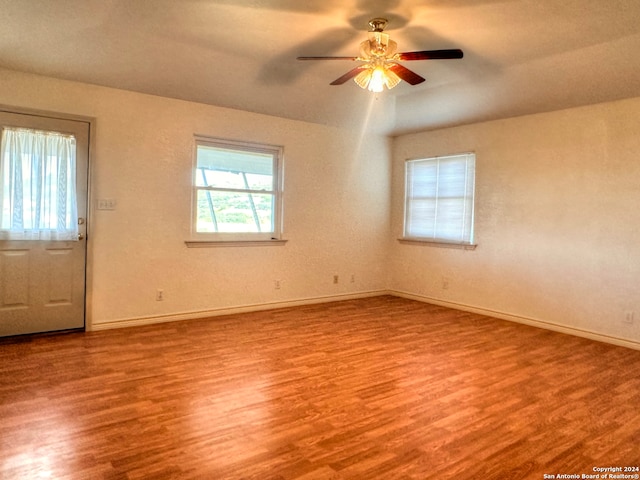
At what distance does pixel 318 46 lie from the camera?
10.7 ft

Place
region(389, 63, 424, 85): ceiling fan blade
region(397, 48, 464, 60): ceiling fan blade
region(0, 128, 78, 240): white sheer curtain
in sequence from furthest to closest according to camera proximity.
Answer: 1. region(0, 128, 78, 240): white sheer curtain
2. region(389, 63, 424, 85): ceiling fan blade
3. region(397, 48, 464, 60): ceiling fan blade

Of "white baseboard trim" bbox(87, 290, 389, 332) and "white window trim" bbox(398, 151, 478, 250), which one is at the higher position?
"white window trim" bbox(398, 151, 478, 250)

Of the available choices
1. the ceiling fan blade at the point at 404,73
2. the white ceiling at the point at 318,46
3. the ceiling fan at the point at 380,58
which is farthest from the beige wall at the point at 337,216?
the ceiling fan blade at the point at 404,73

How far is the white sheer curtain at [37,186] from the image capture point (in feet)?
12.3

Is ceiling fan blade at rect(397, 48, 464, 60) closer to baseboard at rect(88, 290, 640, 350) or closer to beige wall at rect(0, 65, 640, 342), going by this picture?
beige wall at rect(0, 65, 640, 342)

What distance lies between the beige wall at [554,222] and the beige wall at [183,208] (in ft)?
4.67

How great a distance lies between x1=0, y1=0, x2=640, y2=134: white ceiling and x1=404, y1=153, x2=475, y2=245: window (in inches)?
41.3

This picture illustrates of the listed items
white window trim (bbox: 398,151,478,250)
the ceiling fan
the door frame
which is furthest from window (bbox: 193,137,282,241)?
the ceiling fan

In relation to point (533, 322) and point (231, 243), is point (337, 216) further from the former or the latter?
point (533, 322)

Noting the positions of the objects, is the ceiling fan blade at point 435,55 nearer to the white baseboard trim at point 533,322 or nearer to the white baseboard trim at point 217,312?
the white baseboard trim at point 533,322

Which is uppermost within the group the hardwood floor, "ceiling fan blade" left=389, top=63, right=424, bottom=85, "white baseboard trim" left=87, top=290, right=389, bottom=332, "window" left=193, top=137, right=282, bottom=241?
"ceiling fan blade" left=389, top=63, right=424, bottom=85

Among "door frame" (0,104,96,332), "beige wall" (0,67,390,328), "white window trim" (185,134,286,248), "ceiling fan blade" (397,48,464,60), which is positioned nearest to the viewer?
"ceiling fan blade" (397,48,464,60)

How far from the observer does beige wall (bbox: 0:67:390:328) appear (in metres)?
4.19

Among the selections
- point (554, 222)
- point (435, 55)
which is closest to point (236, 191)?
point (435, 55)
